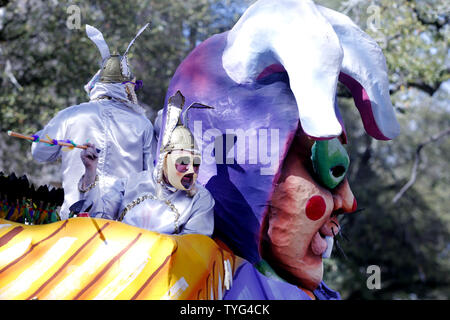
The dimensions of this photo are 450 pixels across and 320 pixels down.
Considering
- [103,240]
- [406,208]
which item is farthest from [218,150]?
[406,208]

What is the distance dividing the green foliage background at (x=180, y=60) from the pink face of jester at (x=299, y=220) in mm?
2833

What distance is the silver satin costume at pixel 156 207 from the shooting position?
2938 millimetres

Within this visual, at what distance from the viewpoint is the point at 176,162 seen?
9.68 ft

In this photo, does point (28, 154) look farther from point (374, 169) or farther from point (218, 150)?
point (374, 169)

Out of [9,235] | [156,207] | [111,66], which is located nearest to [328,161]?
[156,207]

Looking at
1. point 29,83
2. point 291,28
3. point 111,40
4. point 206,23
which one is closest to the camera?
point 291,28

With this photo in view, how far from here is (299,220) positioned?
125 inches

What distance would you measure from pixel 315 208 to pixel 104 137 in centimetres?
140

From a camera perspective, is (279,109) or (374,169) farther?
(374,169)

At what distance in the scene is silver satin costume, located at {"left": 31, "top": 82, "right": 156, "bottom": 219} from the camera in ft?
12.0

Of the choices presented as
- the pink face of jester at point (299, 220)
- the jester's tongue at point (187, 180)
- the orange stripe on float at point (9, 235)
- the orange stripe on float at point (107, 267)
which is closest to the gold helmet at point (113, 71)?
A: the jester's tongue at point (187, 180)

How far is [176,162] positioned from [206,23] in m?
7.69

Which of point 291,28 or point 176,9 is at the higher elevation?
point 291,28

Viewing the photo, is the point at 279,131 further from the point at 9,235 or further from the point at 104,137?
the point at 9,235
